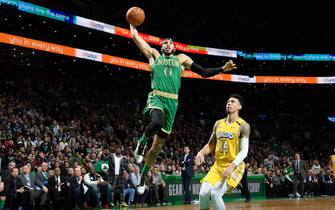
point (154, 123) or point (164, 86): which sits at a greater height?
point (164, 86)

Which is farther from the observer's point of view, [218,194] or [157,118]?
[157,118]

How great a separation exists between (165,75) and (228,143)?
172 centimetres

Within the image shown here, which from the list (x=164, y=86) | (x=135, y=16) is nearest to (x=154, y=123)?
(x=164, y=86)

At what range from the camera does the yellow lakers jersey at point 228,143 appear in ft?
23.6

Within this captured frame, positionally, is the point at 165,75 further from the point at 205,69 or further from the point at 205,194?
the point at 205,194

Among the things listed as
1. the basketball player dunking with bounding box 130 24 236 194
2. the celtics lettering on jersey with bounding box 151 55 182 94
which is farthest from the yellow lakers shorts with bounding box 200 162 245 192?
the celtics lettering on jersey with bounding box 151 55 182 94

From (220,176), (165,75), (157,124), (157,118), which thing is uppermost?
(165,75)

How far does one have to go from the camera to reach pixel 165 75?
8203 millimetres

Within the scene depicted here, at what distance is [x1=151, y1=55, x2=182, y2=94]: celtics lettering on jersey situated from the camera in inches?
322

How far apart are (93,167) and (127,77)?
1968 centimetres

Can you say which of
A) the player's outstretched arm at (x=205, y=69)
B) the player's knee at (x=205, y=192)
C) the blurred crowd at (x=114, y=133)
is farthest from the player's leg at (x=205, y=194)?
the blurred crowd at (x=114, y=133)

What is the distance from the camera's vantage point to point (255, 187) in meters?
23.2

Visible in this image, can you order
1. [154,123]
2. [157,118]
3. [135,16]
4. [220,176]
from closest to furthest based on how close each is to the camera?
[220,176]
[154,123]
[157,118]
[135,16]

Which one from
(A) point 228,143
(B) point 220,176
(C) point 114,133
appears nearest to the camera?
(B) point 220,176
